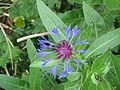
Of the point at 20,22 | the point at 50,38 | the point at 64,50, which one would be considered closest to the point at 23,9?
the point at 20,22

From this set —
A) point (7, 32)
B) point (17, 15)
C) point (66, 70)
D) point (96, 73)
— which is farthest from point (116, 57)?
point (7, 32)

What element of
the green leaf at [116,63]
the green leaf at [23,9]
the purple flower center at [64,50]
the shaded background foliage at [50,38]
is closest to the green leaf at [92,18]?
the shaded background foliage at [50,38]

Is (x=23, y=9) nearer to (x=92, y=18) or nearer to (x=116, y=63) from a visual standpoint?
(x=92, y=18)

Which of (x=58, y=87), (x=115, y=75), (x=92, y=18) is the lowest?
(x=58, y=87)

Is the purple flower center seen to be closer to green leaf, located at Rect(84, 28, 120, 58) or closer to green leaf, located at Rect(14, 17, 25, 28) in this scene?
green leaf, located at Rect(84, 28, 120, 58)

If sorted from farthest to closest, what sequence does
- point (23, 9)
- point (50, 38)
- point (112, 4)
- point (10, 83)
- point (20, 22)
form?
1. point (20, 22)
2. point (23, 9)
3. point (50, 38)
4. point (10, 83)
5. point (112, 4)

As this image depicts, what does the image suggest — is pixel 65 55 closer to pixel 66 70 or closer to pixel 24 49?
pixel 66 70
